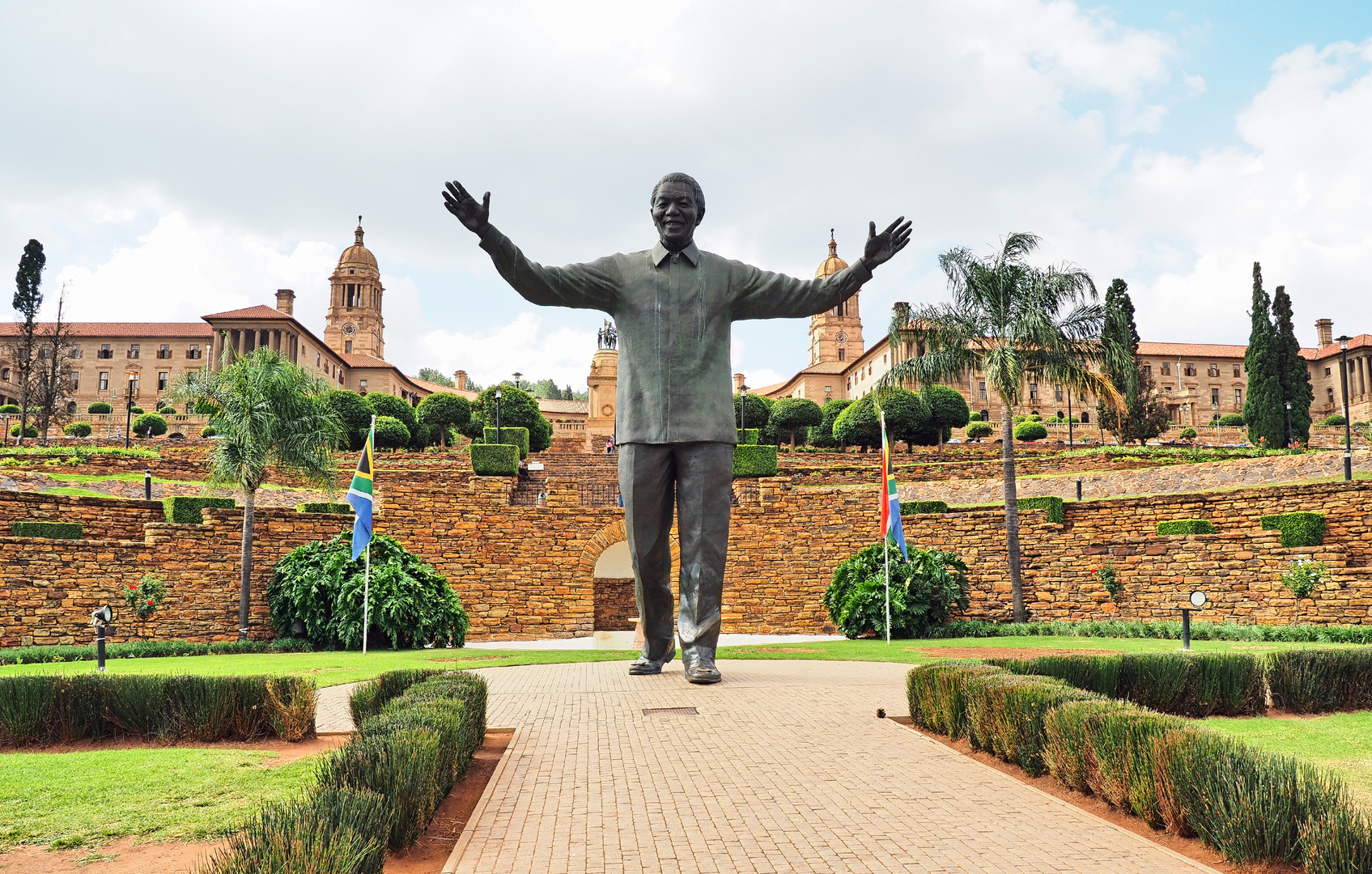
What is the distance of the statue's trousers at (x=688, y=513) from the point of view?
652 cm

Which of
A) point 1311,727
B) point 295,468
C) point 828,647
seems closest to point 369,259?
point 295,468

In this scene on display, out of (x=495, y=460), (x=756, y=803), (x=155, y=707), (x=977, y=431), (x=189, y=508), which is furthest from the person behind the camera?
(x=977, y=431)

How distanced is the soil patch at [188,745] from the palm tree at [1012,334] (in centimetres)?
1537

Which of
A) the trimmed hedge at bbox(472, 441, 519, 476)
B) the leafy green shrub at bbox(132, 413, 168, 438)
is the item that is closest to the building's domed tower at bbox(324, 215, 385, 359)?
the leafy green shrub at bbox(132, 413, 168, 438)

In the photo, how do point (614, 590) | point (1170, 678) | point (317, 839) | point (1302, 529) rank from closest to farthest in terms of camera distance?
point (317, 839) < point (1170, 678) < point (1302, 529) < point (614, 590)

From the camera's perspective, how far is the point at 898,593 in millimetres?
17328

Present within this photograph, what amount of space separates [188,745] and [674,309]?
4211 mm

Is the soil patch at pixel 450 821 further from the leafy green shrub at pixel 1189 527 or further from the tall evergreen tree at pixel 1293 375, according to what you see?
the tall evergreen tree at pixel 1293 375

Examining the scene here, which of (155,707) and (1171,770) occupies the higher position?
(1171,770)

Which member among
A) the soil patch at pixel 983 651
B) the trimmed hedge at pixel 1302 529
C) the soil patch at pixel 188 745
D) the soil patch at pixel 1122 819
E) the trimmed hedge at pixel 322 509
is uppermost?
the trimmed hedge at pixel 322 509

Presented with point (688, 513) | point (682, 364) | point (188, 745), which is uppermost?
point (682, 364)

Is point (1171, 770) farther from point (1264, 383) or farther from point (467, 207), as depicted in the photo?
point (1264, 383)

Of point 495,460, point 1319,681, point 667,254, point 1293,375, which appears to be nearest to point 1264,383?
point 1293,375

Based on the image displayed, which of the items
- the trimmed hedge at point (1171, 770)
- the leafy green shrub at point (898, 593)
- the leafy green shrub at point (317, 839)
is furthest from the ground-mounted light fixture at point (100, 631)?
the leafy green shrub at point (898, 593)
